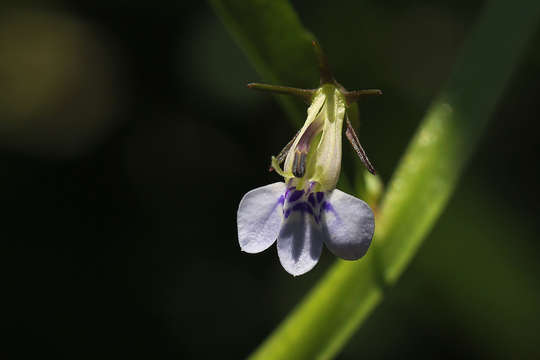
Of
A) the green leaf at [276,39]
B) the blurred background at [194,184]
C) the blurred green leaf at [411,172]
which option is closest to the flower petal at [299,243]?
the green leaf at [276,39]

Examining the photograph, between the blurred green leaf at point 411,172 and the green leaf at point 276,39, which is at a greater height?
the green leaf at point 276,39

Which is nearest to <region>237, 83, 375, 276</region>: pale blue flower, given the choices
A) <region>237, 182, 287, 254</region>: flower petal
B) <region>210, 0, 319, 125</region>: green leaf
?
<region>237, 182, 287, 254</region>: flower petal

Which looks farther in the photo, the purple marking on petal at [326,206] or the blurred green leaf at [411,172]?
the blurred green leaf at [411,172]

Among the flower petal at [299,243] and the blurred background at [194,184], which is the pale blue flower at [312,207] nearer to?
the flower petal at [299,243]

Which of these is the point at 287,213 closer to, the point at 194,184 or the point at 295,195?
the point at 295,195

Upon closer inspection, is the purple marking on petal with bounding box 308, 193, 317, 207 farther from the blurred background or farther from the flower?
the blurred background

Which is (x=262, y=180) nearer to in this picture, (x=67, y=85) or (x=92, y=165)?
(x=92, y=165)

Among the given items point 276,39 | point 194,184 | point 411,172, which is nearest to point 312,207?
point 276,39

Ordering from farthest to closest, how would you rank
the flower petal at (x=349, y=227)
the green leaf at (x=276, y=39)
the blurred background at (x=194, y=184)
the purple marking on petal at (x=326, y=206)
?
the blurred background at (x=194, y=184), the green leaf at (x=276, y=39), the purple marking on petal at (x=326, y=206), the flower petal at (x=349, y=227)
